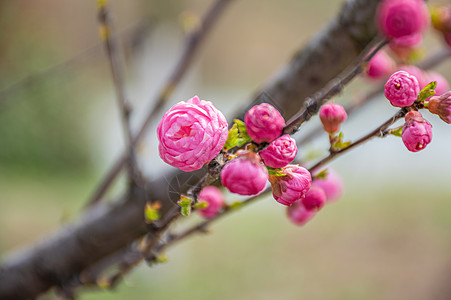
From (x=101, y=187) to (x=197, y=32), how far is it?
26 cm

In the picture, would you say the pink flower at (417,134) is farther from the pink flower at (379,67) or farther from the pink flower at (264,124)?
the pink flower at (379,67)

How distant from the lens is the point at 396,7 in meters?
0.29

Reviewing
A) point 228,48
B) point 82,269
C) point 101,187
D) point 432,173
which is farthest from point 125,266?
point 228,48

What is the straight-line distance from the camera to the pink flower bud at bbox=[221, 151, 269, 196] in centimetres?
21

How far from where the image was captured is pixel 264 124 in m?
0.20

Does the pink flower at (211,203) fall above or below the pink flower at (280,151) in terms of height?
above

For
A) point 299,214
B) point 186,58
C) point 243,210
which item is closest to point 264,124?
point 299,214

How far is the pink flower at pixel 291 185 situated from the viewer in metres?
0.23

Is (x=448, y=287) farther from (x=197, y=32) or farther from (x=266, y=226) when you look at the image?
(x=197, y=32)

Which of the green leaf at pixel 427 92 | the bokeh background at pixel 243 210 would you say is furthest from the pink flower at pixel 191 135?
the bokeh background at pixel 243 210

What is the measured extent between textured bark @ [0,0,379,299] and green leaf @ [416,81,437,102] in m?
0.12

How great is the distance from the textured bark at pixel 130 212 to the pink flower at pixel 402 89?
109 millimetres

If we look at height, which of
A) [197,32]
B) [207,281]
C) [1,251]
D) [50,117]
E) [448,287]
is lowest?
[448,287]

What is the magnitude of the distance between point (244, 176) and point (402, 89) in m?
0.10
